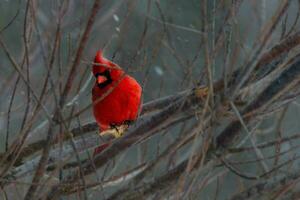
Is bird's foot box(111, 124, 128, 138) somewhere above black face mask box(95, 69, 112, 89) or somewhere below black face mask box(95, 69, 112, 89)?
below

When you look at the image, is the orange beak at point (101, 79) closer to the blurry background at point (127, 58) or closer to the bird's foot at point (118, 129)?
the blurry background at point (127, 58)

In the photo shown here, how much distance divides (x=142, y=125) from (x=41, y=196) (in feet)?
1.62

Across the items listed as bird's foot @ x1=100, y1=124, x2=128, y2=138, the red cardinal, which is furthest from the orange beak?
bird's foot @ x1=100, y1=124, x2=128, y2=138

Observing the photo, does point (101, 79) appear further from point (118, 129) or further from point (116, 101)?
point (118, 129)

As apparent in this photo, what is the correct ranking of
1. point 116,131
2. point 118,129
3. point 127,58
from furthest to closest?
point 118,129, point 116,131, point 127,58

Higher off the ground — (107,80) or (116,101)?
(107,80)

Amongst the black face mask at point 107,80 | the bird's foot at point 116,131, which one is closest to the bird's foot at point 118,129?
the bird's foot at point 116,131

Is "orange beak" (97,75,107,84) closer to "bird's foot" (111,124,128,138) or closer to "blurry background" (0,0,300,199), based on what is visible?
"blurry background" (0,0,300,199)

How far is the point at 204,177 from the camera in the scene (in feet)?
7.09

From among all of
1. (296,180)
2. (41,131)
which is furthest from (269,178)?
(41,131)

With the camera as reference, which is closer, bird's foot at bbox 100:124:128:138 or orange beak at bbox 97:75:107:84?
bird's foot at bbox 100:124:128:138

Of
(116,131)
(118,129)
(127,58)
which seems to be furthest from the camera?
(118,129)

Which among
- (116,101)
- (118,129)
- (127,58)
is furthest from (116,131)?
(127,58)

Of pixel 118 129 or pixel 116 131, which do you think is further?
pixel 118 129
